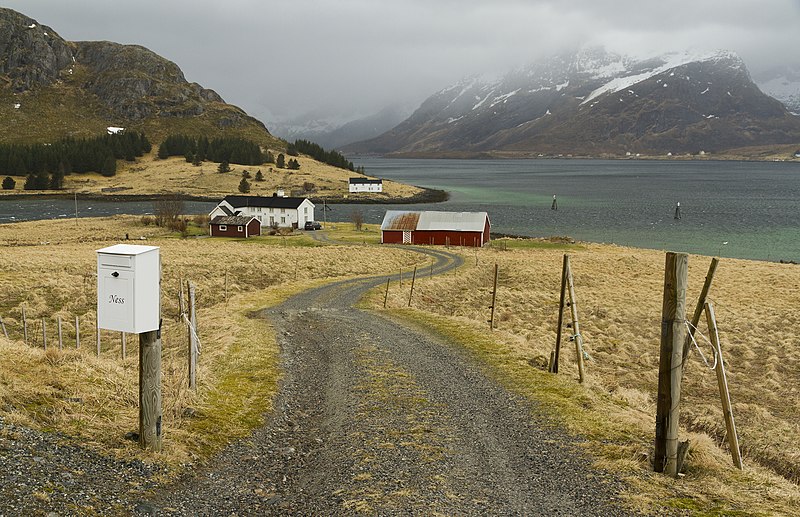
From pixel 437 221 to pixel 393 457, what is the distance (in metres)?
68.2

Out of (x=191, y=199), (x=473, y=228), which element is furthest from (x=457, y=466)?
(x=191, y=199)

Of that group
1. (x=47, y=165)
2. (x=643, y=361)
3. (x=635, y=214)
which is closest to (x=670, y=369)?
(x=643, y=361)

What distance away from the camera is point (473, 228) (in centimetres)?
7644

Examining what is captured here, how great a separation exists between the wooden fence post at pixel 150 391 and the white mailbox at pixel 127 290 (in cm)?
39

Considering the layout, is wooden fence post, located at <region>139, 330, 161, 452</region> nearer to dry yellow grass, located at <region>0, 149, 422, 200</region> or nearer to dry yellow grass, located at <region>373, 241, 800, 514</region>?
Answer: dry yellow grass, located at <region>373, 241, 800, 514</region>

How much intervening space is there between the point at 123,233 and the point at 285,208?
961 inches

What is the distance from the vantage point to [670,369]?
1036 centimetres

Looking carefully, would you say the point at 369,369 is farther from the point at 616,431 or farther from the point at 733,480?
the point at 733,480

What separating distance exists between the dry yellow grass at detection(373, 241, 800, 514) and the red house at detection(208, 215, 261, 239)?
39.6m

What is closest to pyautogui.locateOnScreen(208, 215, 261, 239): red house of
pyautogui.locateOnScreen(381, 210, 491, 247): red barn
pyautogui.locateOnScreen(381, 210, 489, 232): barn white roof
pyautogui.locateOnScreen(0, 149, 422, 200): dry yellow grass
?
pyautogui.locateOnScreen(381, 210, 491, 247): red barn

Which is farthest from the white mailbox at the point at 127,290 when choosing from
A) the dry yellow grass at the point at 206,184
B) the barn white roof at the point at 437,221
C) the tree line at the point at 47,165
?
the tree line at the point at 47,165

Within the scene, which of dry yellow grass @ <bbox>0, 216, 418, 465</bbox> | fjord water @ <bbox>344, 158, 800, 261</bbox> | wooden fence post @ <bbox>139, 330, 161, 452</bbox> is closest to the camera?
wooden fence post @ <bbox>139, 330, 161, 452</bbox>

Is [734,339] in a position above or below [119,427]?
below

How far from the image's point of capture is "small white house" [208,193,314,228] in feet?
324
